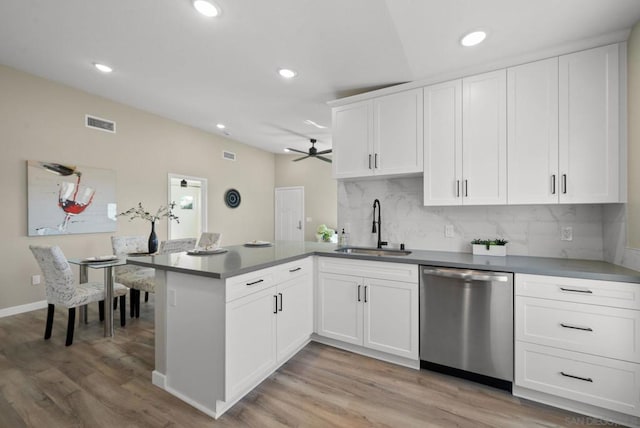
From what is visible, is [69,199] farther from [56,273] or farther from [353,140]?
[353,140]

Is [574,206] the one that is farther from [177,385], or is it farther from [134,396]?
[134,396]

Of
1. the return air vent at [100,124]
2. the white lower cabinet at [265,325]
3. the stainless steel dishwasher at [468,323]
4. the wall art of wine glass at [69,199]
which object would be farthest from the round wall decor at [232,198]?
the stainless steel dishwasher at [468,323]

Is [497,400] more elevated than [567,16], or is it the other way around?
[567,16]

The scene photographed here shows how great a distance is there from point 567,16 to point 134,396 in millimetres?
3872

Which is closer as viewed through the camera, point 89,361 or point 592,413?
point 592,413

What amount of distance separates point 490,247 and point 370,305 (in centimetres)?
115

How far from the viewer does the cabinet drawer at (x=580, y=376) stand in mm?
1619

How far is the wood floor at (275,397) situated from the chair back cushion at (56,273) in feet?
1.55

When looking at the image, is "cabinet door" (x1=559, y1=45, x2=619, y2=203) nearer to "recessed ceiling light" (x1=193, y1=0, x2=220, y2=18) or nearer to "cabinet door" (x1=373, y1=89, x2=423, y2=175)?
"cabinet door" (x1=373, y1=89, x2=423, y2=175)

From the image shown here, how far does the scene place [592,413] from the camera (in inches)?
68.1

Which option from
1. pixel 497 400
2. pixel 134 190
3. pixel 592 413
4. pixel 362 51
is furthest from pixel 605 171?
pixel 134 190

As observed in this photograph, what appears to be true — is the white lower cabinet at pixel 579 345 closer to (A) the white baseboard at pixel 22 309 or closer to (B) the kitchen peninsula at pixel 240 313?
(B) the kitchen peninsula at pixel 240 313

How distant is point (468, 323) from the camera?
6.61 feet

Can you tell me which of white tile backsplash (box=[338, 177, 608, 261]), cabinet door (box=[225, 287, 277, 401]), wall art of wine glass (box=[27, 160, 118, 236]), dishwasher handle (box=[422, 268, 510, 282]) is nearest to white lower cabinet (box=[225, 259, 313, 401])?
cabinet door (box=[225, 287, 277, 401])
